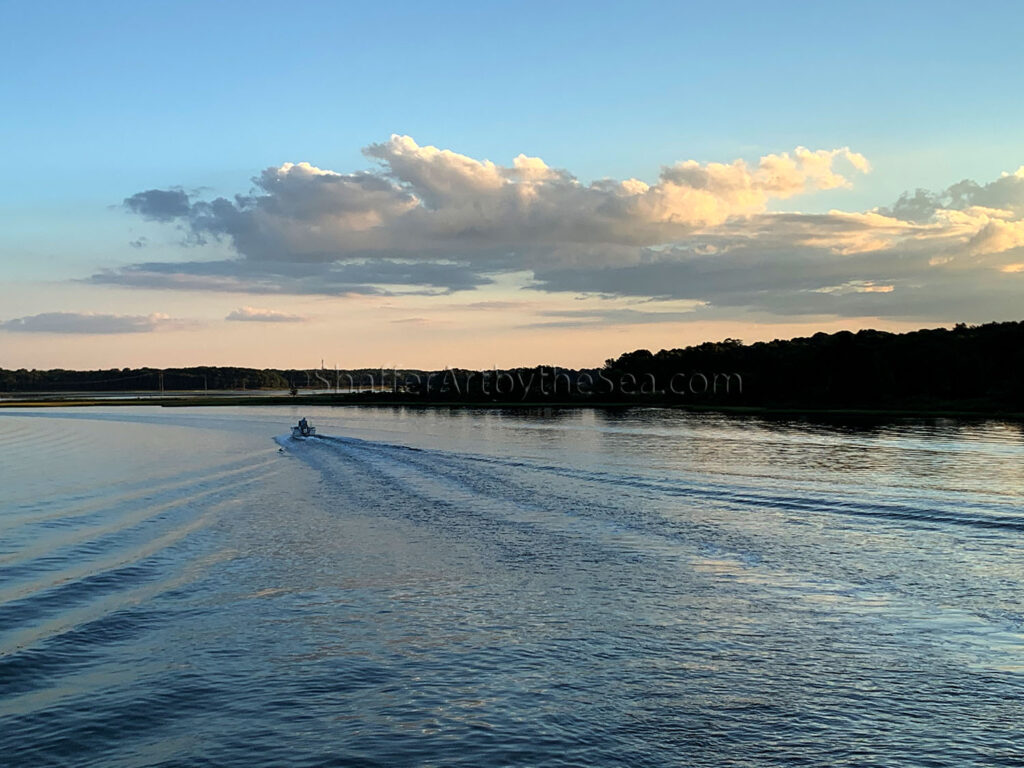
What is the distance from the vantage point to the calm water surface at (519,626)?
11086 millimetres

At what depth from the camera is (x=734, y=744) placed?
1087cm

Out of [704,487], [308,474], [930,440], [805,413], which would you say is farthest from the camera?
[805,413]

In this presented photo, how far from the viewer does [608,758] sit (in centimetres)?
1051

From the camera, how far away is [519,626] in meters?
16.3

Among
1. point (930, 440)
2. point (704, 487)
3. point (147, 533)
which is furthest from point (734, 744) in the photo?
point (930, 440)

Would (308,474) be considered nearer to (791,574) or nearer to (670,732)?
(791,574)

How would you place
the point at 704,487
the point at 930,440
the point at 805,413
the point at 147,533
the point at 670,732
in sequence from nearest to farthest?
the point at 670,732 < the point at 147,533 < the point at 704,487 < the point at 930,440 < the point at 805,413

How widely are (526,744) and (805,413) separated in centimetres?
12288

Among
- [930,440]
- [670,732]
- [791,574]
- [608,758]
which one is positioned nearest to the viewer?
[608,758]

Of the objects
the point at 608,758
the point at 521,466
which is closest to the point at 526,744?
the point at 608,758

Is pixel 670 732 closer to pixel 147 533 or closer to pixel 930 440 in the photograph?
pixel 147 533

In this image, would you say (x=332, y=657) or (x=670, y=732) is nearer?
(x=670, y=732)

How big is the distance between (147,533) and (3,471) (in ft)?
93.6

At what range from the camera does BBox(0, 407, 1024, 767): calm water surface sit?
36.4ft
